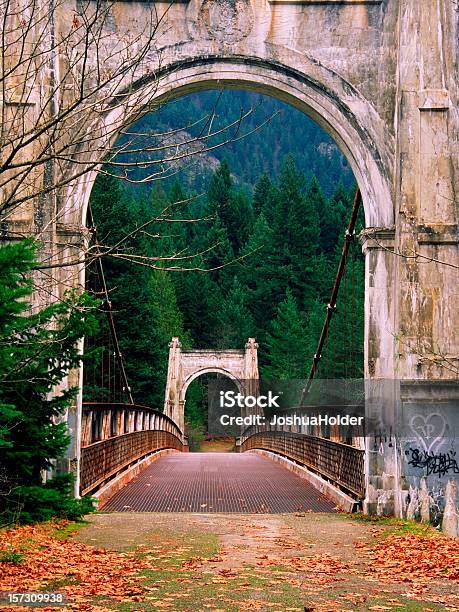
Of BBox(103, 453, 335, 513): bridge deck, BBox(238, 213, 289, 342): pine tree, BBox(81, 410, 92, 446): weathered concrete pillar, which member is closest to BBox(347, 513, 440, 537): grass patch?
BBox(103, 453, 335, 513): bridge deck

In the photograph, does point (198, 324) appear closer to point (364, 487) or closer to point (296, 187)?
point (296, 187)

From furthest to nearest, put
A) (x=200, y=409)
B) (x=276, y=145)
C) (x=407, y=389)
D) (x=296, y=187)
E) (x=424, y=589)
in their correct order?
(x=276, y=145), (x=296, y=187), (x=200, y=409), (x=407, y=389), (x=424, y=589)

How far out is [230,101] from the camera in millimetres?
119812

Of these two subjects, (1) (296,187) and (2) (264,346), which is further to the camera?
(1) (296,187)

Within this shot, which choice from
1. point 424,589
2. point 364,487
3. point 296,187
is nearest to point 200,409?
point 296,187

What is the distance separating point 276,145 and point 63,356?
419 ft

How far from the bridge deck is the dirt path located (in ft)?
4.02

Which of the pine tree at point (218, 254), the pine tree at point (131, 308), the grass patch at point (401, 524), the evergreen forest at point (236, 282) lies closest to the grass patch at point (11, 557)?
the grass patch at point (401, 524)

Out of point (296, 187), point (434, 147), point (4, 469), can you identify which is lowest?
point (4, 469)

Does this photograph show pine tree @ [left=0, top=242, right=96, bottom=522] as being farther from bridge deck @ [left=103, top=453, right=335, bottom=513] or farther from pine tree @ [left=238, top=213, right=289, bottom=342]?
pine tree @ [left=238, top=213, right=289, bottom=342]

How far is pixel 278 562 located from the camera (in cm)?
612

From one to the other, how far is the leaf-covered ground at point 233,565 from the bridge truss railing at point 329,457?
1523 mm

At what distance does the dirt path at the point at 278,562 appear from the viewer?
485cm

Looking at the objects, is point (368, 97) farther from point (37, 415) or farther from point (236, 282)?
point (236, 282)
